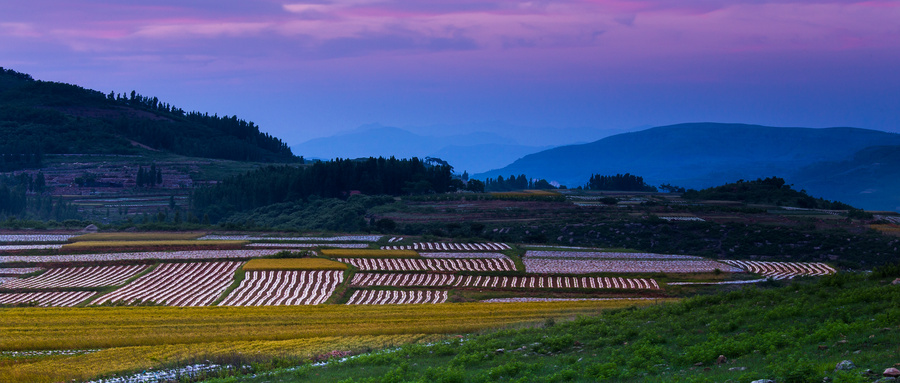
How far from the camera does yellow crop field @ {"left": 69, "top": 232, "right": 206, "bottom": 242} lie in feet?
216

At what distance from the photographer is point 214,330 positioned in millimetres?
28750

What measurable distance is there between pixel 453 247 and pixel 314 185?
170 feet

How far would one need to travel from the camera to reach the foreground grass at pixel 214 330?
2195 cm

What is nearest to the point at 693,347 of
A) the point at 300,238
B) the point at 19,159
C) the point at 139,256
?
the point at 139,256

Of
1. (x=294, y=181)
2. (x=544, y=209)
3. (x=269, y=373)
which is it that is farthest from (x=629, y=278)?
(x=294, y=181)

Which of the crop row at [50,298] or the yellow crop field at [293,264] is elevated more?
the yellow crop field at [293,264]

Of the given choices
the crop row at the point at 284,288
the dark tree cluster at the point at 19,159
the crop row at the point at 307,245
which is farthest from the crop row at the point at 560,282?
the dark tree cluster at the point at 19,159

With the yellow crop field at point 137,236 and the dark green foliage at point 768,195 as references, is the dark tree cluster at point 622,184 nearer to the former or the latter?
the dark green foliage at point 768,195

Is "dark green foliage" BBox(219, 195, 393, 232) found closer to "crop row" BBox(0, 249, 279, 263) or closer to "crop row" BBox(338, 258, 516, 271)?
"crop row" BBox(0, 249, 279, 263)

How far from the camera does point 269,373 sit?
62.1 ft

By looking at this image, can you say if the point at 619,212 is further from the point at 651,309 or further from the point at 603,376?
the point at 603,376

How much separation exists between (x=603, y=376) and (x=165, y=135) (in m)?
179

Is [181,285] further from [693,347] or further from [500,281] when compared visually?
[693,347]

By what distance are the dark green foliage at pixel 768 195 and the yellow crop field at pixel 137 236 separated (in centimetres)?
8114
